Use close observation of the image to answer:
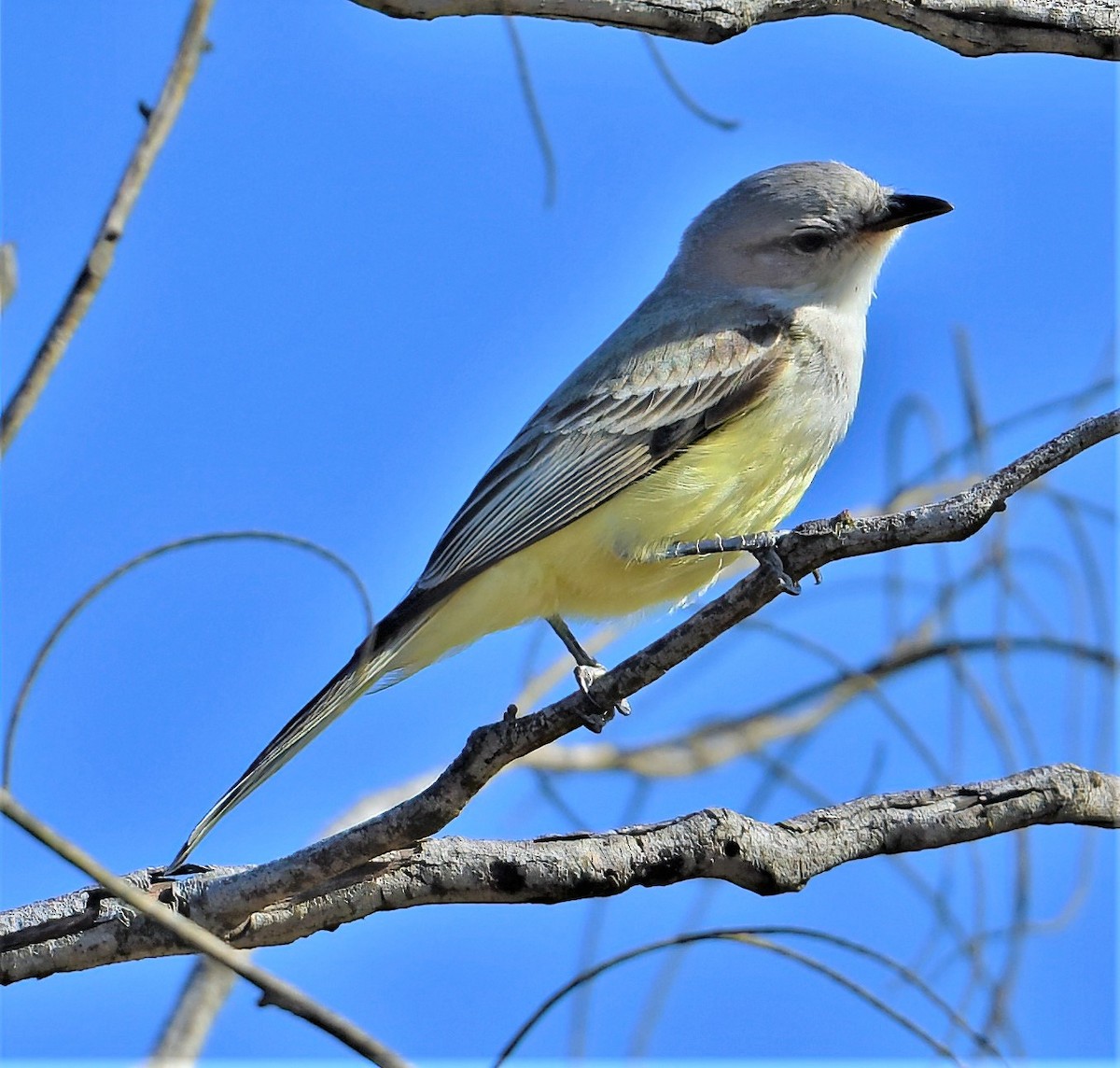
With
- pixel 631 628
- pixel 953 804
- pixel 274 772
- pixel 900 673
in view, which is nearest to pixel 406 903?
pixel 274 772

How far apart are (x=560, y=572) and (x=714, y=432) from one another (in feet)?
2.55

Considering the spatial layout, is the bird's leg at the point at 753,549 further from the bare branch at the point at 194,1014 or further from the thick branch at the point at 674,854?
the bare branch at the point at 194,1014

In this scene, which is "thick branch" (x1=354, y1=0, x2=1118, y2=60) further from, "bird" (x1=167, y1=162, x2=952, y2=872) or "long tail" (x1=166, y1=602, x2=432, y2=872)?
"long tail" (x1=166, y1=602, x2=432, y2=872)

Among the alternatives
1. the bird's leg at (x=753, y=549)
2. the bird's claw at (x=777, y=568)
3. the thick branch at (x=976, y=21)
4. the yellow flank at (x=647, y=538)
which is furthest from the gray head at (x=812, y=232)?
the bird's claw at (x=777, y=568)

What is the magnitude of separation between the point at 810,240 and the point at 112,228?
4.45 metres

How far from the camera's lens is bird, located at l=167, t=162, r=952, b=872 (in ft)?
16.4

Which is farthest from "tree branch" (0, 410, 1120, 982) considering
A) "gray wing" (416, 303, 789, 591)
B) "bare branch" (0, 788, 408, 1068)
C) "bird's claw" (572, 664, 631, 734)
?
"bare branch" (0, 788, 408, 1068)

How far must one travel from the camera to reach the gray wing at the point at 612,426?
5164 mm

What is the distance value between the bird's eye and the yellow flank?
3.47ft

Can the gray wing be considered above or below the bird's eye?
below

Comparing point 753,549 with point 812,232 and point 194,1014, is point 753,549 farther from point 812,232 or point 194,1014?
point 812,232

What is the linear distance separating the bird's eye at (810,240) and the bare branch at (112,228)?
13.7ft

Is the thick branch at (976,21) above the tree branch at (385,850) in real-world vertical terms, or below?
above

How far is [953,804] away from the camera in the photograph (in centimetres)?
379
